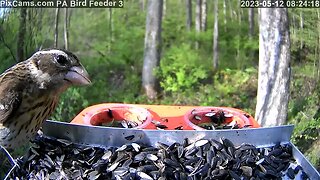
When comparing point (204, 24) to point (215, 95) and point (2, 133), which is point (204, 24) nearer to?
point (215, 95)

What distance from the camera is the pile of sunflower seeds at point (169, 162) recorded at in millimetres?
2338

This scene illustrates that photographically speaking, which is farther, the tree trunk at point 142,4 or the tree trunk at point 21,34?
the tree trunk at point 142,4

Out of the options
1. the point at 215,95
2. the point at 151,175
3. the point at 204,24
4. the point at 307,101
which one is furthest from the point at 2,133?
the point at 204,24

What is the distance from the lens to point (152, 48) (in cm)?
1503

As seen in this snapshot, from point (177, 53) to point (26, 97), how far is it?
1341 cm

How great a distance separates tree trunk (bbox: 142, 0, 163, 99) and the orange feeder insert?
38.6 ft

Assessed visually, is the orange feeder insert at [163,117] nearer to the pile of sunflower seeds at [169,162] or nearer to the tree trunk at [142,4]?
the pile of sunflower seeds at [169,162]

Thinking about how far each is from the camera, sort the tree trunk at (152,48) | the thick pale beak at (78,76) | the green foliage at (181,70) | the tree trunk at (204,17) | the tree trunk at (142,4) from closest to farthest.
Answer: the thick pale beak at (78,76) → the green foliage at (181,70) → the tree trunk at (152,48) → the tree trunk at (204,17) → the tree trunk at (142,4)

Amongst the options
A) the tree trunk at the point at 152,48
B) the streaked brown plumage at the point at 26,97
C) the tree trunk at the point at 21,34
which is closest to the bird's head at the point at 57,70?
the streaked brown plumage at the point at 26,97

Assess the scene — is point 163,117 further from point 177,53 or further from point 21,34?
point 177,53

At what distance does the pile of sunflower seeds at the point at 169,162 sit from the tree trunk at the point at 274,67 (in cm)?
589

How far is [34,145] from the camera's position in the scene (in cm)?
273
